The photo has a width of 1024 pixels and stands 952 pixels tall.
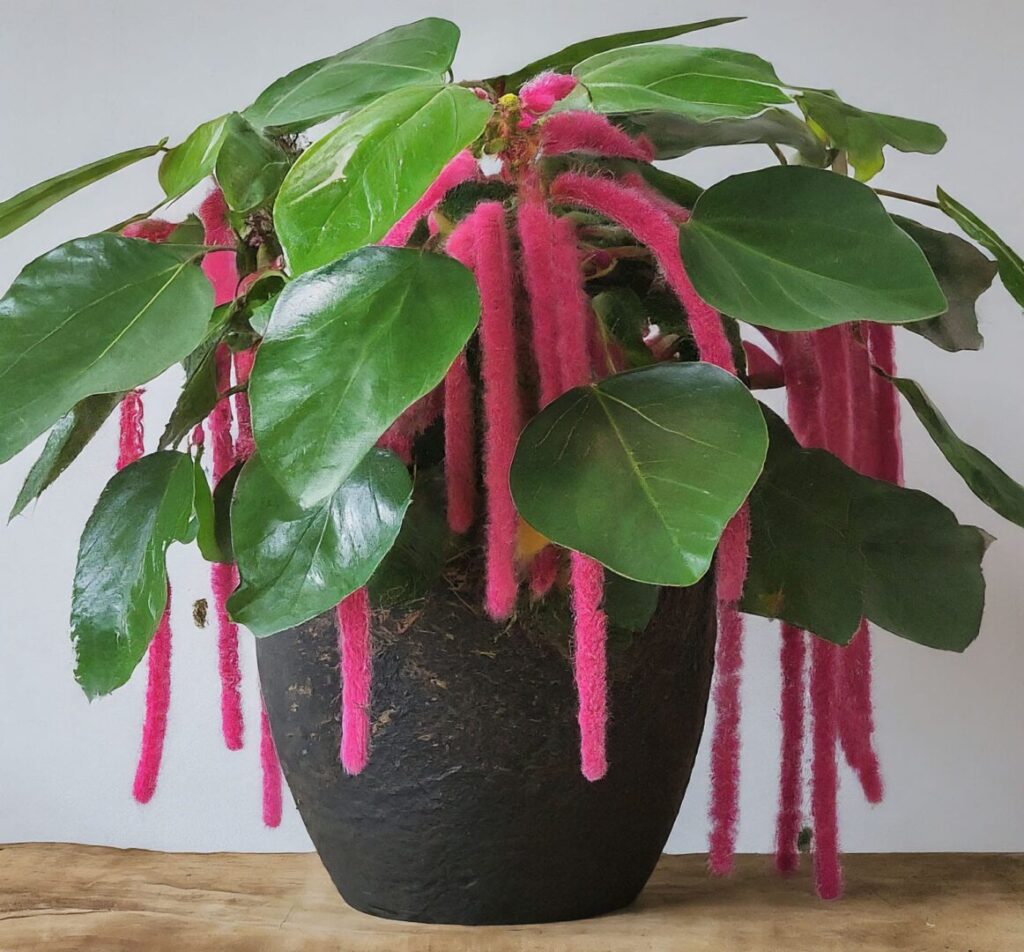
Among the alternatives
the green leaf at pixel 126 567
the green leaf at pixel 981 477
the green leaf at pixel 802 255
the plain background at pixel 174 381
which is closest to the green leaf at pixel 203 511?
the green leaf at pixel 126 567

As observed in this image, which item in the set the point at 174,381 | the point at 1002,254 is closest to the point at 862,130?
the point at 1002,254

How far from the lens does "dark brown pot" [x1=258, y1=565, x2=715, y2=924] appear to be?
1.98ft

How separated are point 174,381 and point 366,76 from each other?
2.12 feet

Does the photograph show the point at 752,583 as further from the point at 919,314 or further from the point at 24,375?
the point at 24,375

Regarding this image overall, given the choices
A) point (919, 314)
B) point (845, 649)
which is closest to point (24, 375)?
point (919, 314)

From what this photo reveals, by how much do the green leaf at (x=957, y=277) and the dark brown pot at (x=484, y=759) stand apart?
0.20m

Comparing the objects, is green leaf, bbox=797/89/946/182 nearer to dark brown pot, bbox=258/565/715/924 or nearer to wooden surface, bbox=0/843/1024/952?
dark brown pot, bbox=258/565/715/924

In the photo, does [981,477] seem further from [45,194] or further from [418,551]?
[45,194]

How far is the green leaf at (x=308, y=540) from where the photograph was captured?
499 millimetres

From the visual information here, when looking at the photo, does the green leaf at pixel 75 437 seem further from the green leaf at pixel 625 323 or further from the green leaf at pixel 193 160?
the green leaf at pixel 625 323

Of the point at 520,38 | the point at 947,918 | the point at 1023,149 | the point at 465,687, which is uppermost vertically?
the point at 520,38

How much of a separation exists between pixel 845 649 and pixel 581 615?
30 cm

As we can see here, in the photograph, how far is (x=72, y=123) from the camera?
1146 millimetres

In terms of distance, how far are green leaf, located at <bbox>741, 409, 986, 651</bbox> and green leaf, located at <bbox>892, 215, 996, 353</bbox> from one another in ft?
0.29
